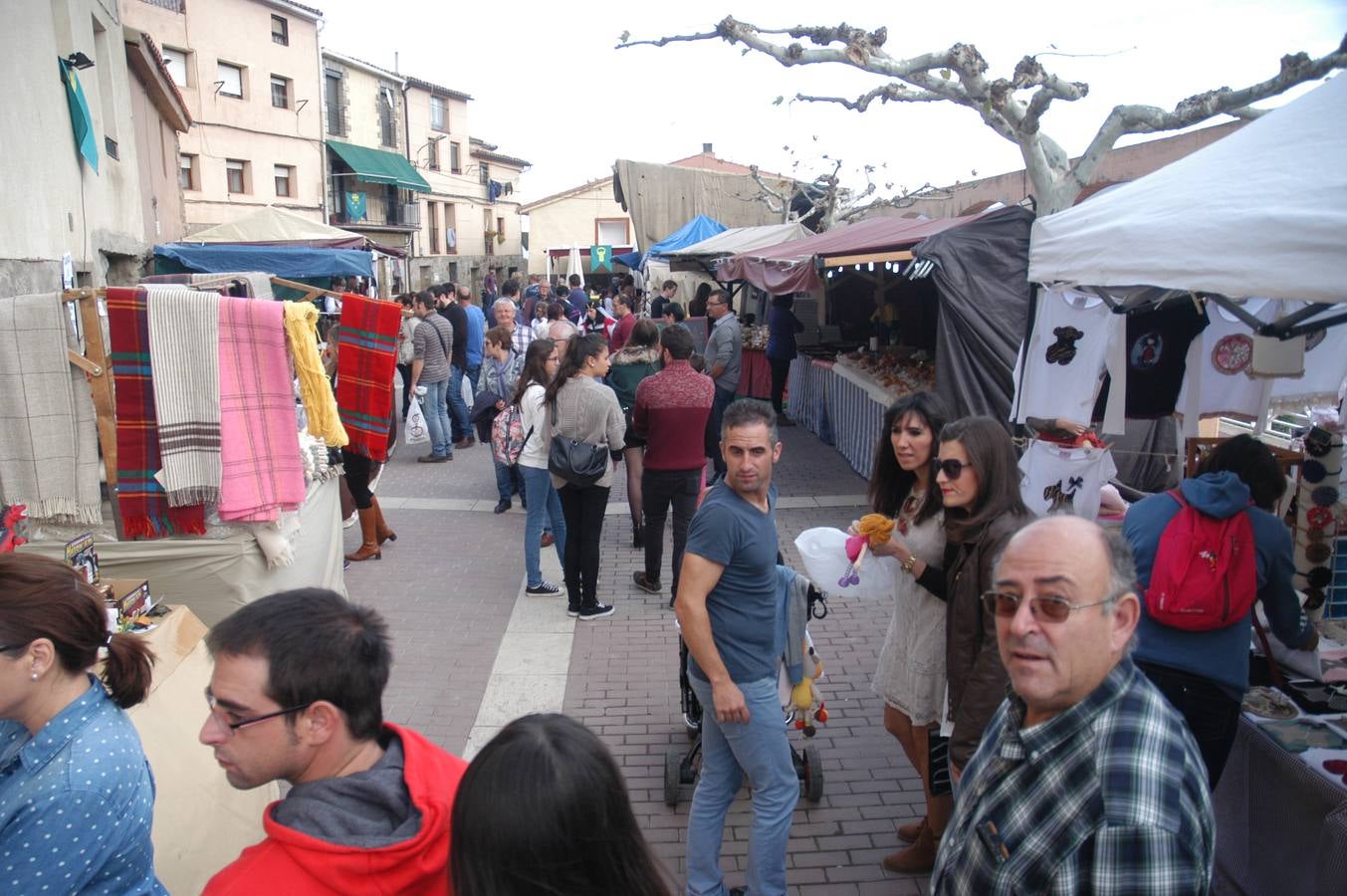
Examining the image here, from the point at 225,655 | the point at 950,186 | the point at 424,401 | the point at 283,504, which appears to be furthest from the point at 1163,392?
the point at 950,186

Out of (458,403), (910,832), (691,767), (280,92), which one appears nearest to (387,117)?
(280,92)

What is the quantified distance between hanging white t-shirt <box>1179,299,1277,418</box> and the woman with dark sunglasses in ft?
10.1

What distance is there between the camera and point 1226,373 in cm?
533

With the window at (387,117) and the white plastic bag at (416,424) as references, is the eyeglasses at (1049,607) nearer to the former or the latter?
the white plastic bag at (416,424)

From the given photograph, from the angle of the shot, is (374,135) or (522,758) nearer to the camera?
(522,758)

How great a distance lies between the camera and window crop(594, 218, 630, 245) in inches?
1969

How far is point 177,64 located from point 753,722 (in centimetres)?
3086

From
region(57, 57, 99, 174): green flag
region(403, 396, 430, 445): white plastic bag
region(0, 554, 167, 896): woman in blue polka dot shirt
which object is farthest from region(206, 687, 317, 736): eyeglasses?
region(403, 396, 430, 445): white plastic bag

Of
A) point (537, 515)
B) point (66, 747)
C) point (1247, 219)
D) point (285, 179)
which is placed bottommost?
point (537, 515)

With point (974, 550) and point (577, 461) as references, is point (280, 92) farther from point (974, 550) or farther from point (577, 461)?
point (974, 550)

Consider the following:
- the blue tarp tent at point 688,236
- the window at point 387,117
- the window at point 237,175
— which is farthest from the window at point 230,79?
the blue tarp tent at point 688,236

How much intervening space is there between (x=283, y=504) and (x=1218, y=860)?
4427mm

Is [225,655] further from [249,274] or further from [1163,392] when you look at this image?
[1163,392]

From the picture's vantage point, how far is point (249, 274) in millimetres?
5375
